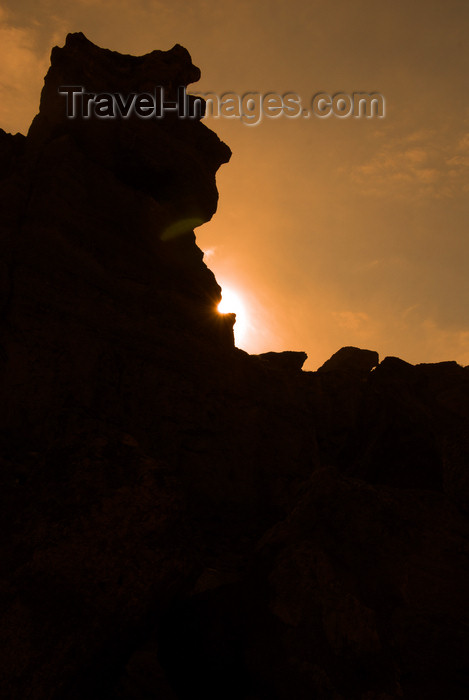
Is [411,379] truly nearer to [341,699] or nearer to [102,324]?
[102,324]

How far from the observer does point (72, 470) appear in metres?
5.74

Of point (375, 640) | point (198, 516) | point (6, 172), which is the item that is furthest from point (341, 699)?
point (6, 172)

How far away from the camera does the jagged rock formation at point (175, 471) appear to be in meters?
5.19

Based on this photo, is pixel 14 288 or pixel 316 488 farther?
pixel 14 288

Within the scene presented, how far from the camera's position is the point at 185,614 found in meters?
6.03

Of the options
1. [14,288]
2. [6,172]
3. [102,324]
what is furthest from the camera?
[6,172]

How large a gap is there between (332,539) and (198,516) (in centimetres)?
609

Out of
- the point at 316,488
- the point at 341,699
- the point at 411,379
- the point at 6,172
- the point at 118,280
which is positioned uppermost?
the point at 6,172

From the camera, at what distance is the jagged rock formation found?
519 centimetres

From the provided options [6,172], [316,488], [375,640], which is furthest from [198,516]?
[6,172]

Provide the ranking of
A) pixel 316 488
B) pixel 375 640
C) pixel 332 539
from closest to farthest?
1. pixel 375 640
2. pixel 332 539
3. pixel 316 488

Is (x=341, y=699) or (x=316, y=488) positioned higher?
(x=316, y=488)

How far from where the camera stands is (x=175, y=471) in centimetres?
1237

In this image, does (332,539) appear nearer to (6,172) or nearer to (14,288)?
(14,288)
